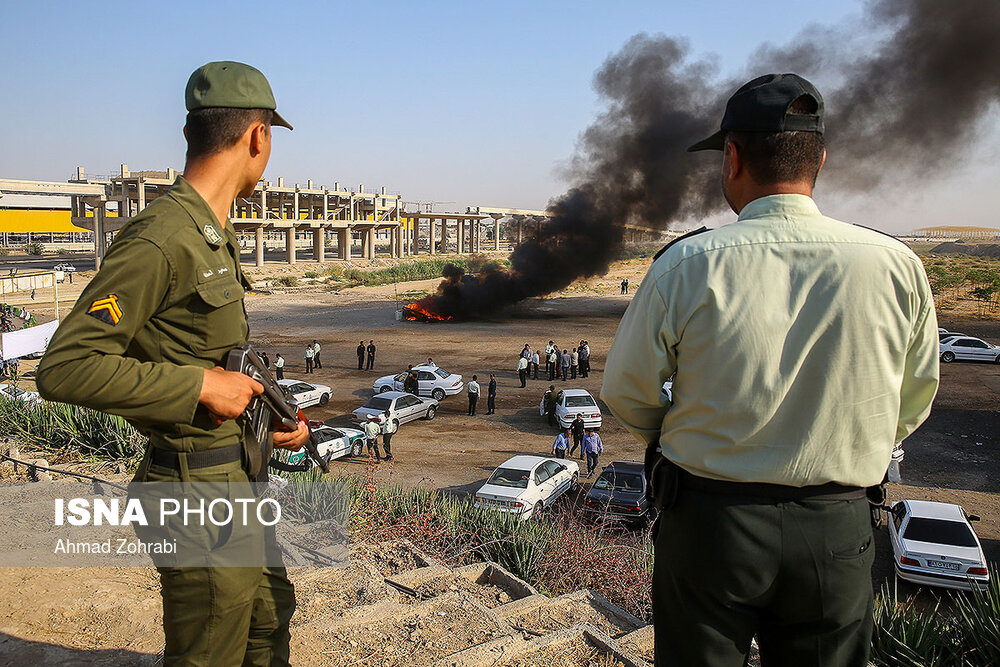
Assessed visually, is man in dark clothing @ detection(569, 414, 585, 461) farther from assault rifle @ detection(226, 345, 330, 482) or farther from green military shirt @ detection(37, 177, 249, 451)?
green military shirt @ detection(37, 177, 249, 451)

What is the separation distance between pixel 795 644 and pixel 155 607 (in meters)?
3.50

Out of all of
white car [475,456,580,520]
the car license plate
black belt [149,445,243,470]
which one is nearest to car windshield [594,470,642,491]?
white car [475,456,580,520]

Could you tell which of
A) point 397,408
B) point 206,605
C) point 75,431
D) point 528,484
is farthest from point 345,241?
point 206,605

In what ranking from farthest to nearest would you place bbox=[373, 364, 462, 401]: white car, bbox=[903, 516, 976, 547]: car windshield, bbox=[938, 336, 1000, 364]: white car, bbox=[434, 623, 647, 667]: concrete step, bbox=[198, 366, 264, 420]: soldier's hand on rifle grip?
1. bbox=[938, 336, 1000, 364]: white car
2. bbox=[373, 364, 462, 401]: white car
3. bbox=[903, 516, 976, 547]: car windshield
4. bbox=[434, 623, 647, 667]: concrete step
5. bbox=[198, 366, 264, 420]: soldier's hand on rifle grip

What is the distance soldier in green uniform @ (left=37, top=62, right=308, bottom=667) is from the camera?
1.86 m

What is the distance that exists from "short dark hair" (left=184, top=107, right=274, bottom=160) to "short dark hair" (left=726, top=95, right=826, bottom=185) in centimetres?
153

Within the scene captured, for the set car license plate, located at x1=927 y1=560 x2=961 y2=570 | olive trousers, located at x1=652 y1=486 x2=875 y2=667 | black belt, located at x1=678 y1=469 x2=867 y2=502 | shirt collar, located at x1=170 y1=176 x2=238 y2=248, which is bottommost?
car license plate, located at x1=927 y1=560 x2=961 y2=570

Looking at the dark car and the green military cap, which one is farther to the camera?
the dark car

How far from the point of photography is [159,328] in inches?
82.0

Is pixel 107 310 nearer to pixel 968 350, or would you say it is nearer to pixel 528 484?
pixel 528 484

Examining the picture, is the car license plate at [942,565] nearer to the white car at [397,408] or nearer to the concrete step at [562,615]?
the concrete step at [562,615]

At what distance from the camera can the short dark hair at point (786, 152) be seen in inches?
73.1

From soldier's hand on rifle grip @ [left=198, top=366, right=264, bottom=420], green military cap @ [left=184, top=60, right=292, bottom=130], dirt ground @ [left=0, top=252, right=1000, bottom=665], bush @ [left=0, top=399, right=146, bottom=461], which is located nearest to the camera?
soldier's hand on rifle grip @ [left=198, top=366, right=264, bottom=420]

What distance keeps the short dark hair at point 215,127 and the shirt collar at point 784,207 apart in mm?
1583
